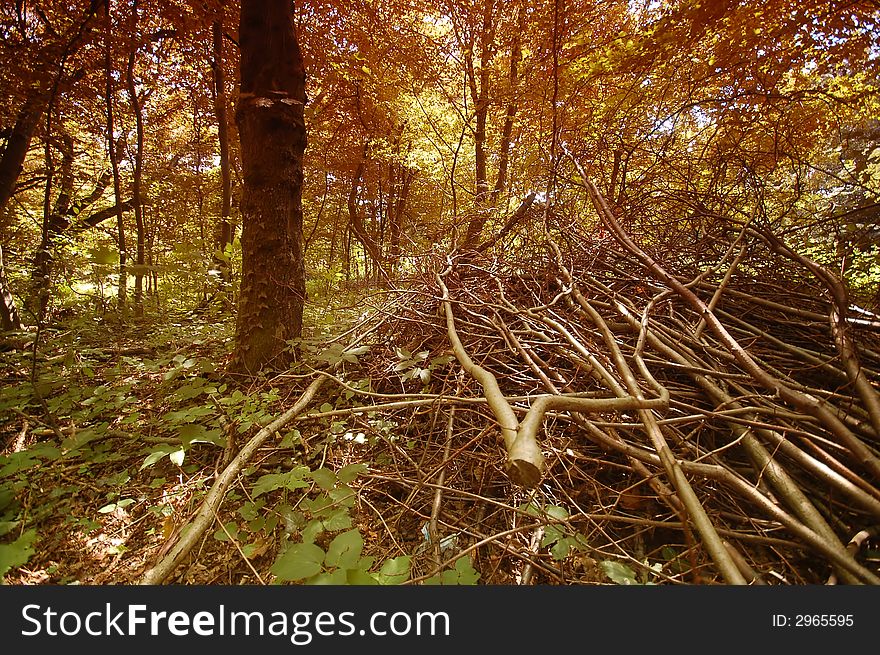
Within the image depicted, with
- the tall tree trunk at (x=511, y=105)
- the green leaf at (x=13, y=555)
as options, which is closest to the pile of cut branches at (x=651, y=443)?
the green leaf at (x=13, y=555)

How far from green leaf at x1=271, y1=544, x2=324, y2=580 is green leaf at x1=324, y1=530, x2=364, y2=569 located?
0.03 meters

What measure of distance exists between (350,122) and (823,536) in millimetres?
11208

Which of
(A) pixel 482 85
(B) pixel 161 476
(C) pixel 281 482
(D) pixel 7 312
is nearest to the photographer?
(C) pixel 281 482

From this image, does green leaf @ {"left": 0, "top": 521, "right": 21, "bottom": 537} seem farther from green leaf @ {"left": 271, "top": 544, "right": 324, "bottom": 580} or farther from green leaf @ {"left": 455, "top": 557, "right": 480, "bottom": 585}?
green leaf @ {"left": 455, "top": 557, "right": 480, "bottom": 585}

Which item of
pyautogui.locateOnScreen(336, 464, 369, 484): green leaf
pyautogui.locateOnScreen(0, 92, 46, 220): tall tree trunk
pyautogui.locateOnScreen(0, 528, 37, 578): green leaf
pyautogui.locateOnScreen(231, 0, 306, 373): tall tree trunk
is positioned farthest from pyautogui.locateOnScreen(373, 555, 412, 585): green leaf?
pyautogui.locateOnScreen(0, 92, 46, 220): tall tree trunk

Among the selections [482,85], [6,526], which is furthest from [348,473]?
[482,85]

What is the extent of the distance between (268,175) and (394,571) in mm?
2680

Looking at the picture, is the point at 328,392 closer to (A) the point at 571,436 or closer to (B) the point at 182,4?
(A) the point at 571,436

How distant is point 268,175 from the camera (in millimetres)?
2646

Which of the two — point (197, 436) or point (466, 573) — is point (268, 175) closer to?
point (197, 436)

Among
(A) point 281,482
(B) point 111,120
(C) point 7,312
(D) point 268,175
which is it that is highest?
(B) point 111,120

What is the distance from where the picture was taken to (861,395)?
1271 mm

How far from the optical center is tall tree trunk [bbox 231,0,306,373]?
260cm

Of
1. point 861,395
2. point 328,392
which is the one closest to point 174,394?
point 328,392
